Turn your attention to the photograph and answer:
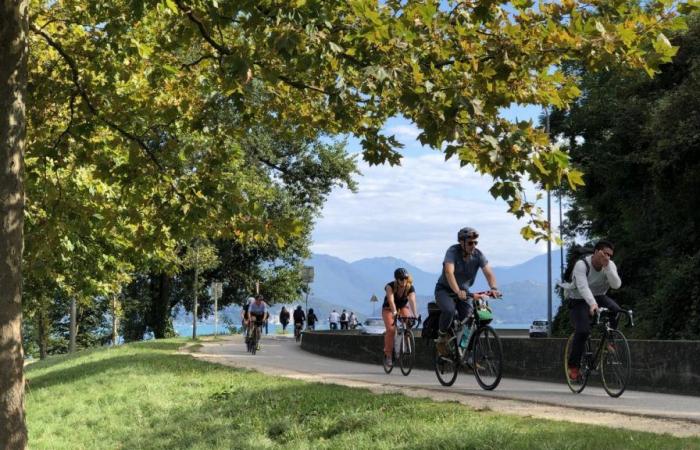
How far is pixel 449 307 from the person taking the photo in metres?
11.3

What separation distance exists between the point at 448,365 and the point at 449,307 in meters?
1.05

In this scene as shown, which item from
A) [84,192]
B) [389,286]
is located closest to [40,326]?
[84,192]

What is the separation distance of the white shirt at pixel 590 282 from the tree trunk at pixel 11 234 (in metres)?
6.30

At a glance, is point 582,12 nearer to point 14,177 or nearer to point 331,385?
point 14,177

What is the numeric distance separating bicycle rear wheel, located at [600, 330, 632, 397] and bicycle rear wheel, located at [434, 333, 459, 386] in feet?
6.45

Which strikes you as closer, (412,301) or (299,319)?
(412,301)

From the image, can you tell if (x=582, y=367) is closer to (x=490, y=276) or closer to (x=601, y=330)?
(x=601, y=330)

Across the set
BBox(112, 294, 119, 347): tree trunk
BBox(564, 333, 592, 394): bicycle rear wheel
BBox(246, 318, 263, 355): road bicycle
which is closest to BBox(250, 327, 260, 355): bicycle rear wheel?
BBox(246, 318, 263, 355): road bicycle

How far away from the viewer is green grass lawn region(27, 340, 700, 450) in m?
6.96

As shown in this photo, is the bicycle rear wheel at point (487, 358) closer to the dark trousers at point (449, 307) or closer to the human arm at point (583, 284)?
the dark trousers at point (449, 307)

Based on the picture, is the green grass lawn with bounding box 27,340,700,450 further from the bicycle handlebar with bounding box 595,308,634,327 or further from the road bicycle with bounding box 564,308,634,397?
the road bicycle with bounding box 564,308,634,397

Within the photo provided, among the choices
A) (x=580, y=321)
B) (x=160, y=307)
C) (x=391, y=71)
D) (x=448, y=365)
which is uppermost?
(x=391, y=71)

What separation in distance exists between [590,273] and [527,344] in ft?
13.6

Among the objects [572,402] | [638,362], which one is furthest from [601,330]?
[638,362]
